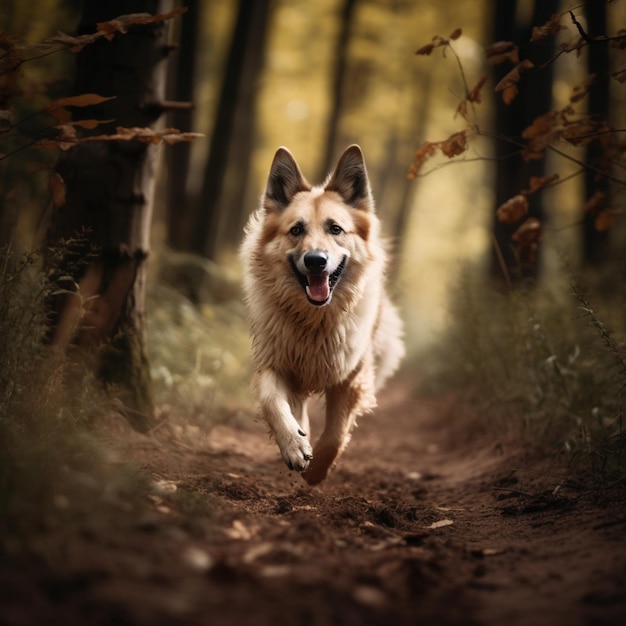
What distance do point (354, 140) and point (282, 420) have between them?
56.0 feet

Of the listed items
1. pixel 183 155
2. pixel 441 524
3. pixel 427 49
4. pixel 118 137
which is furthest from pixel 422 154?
pixel 183 155

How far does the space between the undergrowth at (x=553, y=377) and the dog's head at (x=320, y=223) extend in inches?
53.8

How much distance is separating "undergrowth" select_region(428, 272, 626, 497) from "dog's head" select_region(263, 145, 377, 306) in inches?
53.8

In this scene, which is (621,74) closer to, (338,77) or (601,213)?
(601,213)

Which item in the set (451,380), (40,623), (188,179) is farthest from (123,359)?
(188,179)

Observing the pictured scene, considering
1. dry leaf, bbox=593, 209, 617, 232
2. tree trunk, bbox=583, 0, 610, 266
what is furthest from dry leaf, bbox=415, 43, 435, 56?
tree trunk, bbox=583, 0, 610, 266

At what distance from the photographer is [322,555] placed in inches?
95.6

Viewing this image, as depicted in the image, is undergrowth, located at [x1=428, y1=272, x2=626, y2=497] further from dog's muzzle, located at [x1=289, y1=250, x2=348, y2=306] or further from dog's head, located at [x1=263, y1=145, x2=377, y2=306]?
dog's muzzle, located at [x1=289, y1=250, x2=348, y2=306]

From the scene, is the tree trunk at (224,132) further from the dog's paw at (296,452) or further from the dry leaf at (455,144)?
the dog's paw at (296,452)

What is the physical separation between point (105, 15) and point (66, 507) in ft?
11.4

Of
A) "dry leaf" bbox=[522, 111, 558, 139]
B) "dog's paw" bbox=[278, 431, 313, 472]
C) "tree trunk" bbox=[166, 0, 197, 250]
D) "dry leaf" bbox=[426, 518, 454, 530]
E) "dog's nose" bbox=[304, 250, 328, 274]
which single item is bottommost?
"dry leaf" bbox=[426, 518, 454, 530]

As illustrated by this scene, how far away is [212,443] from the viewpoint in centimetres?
506

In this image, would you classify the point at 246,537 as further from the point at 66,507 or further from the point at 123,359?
the point at 123,359

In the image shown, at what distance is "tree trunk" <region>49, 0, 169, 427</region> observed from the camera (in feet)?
13.5
